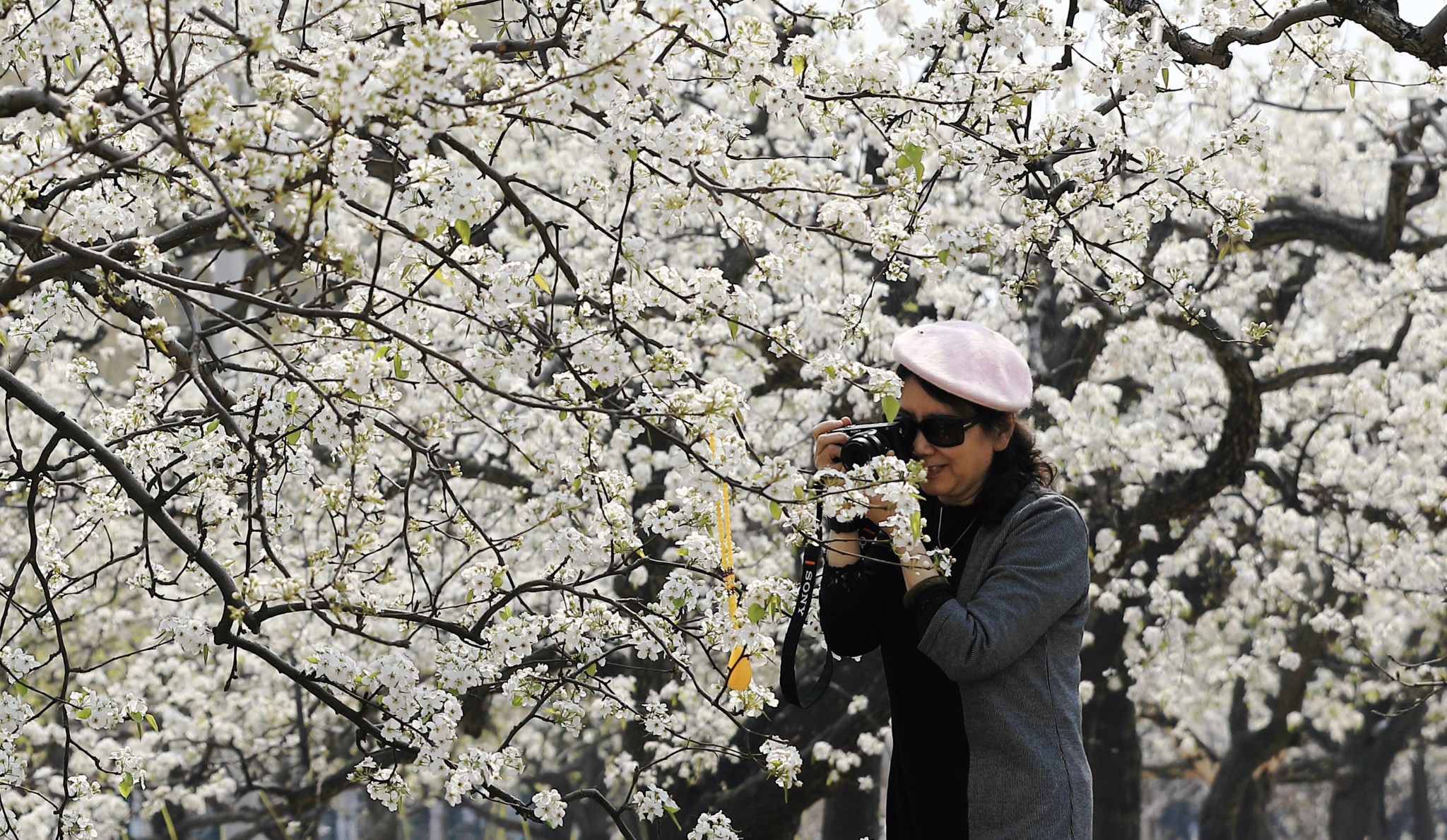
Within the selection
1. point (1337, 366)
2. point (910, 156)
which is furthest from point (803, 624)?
point (1337, 366)

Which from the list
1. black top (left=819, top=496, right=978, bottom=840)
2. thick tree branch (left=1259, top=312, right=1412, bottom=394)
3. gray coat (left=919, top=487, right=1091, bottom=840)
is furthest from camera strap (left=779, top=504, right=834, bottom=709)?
thick tree branch (left=1259, top=312, right=1412, bottom=394)

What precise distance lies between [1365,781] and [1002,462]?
50.1 ft

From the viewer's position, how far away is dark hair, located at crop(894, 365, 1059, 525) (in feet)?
7.86

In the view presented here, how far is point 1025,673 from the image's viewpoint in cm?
226

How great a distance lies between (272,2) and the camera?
123 inches

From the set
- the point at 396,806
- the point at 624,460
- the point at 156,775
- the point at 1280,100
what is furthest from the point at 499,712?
the point at 396,806

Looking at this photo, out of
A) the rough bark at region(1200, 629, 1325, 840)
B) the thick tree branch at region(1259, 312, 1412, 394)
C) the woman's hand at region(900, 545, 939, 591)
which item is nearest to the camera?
the woman's hand at region(900, 545, 939, 591)

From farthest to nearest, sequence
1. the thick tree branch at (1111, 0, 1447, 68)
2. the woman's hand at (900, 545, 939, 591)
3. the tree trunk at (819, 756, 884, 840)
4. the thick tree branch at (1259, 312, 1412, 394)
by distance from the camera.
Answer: the tree trunk at (819, 756, 884, 840) → the thick tree branch at (1259, 312, 1412, 394) → the thick tree branch at (1111, 0, 1447, 68) → the woman's hand at (900, 545, 939, 591)

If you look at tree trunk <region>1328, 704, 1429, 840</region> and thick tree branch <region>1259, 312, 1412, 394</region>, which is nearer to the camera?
thick tree branch <region>1259, 312, 1412, 394</region>

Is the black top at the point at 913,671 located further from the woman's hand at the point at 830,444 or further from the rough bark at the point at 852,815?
the rough bark at the point at 852,815

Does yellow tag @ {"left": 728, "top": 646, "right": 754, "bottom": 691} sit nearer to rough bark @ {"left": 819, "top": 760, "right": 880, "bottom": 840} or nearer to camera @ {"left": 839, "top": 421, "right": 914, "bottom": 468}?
camera @ {"left": 839, "top": 421, "right": 914, "bottom": 468}

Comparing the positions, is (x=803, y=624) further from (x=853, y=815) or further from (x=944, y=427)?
(x=853, y=815)

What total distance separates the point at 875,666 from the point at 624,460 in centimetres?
183

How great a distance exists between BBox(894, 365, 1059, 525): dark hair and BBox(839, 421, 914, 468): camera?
8cm
